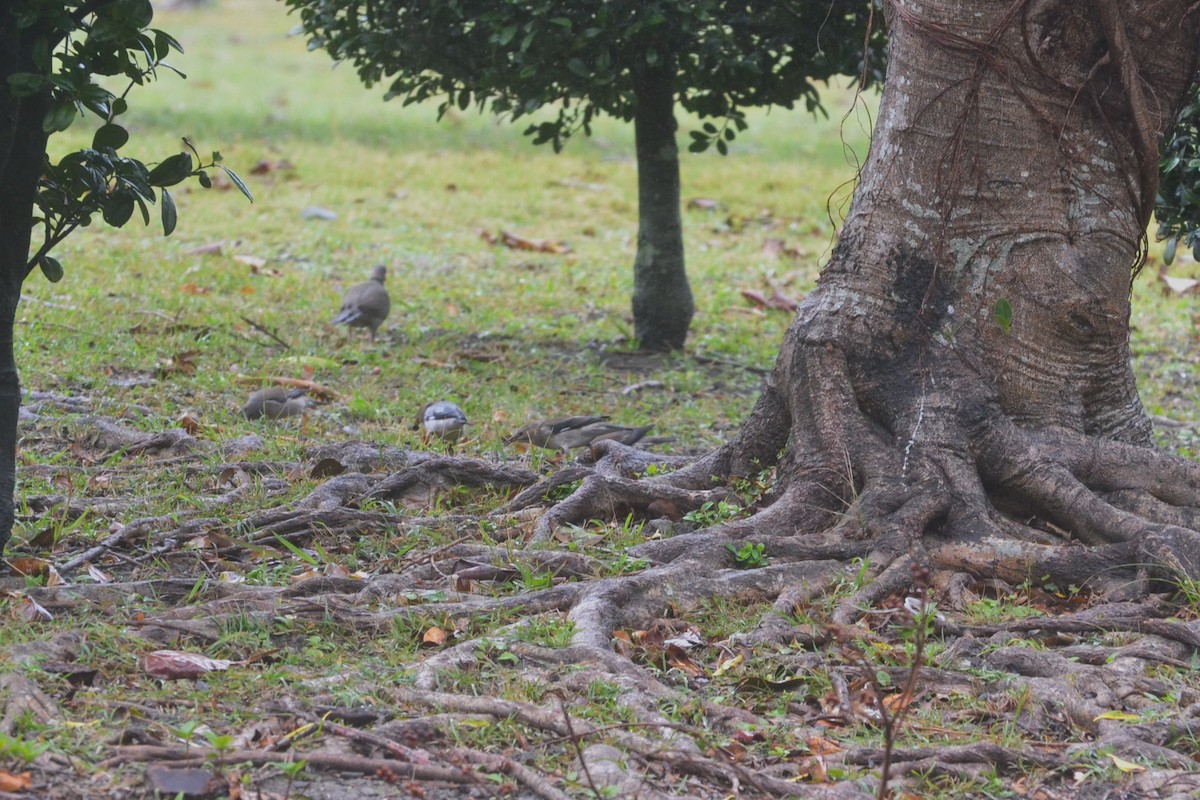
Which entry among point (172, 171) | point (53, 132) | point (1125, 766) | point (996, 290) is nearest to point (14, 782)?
point (53, 132)

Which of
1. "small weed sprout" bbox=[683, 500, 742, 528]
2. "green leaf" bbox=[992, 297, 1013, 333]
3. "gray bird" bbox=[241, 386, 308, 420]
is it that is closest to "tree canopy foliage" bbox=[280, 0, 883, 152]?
"gray bird" bbox=[241, 386, 308, 420]

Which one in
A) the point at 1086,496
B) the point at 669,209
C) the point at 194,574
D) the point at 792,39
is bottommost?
the point at 194,574

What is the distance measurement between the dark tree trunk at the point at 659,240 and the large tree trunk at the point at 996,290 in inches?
121

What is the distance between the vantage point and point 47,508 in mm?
4359

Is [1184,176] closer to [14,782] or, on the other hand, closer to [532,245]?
[14,782]

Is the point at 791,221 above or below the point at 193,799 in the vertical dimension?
above

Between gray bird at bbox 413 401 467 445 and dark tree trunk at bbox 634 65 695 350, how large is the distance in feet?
7.24

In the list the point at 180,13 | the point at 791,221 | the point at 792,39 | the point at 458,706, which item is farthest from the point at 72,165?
the point at 180,13

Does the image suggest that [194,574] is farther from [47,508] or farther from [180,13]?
[180,13]

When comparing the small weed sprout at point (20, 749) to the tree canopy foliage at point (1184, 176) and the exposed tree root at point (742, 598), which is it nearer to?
the exposed tree root at point (742, 598)

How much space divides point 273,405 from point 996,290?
3163mm

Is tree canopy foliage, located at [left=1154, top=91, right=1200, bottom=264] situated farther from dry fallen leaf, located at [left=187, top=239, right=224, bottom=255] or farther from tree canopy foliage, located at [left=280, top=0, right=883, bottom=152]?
dry fallen leaf, located at [left=187, top=239, right=224, bottom=255]

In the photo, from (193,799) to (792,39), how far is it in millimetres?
5216

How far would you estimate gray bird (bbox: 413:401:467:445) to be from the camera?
565 centimetres
